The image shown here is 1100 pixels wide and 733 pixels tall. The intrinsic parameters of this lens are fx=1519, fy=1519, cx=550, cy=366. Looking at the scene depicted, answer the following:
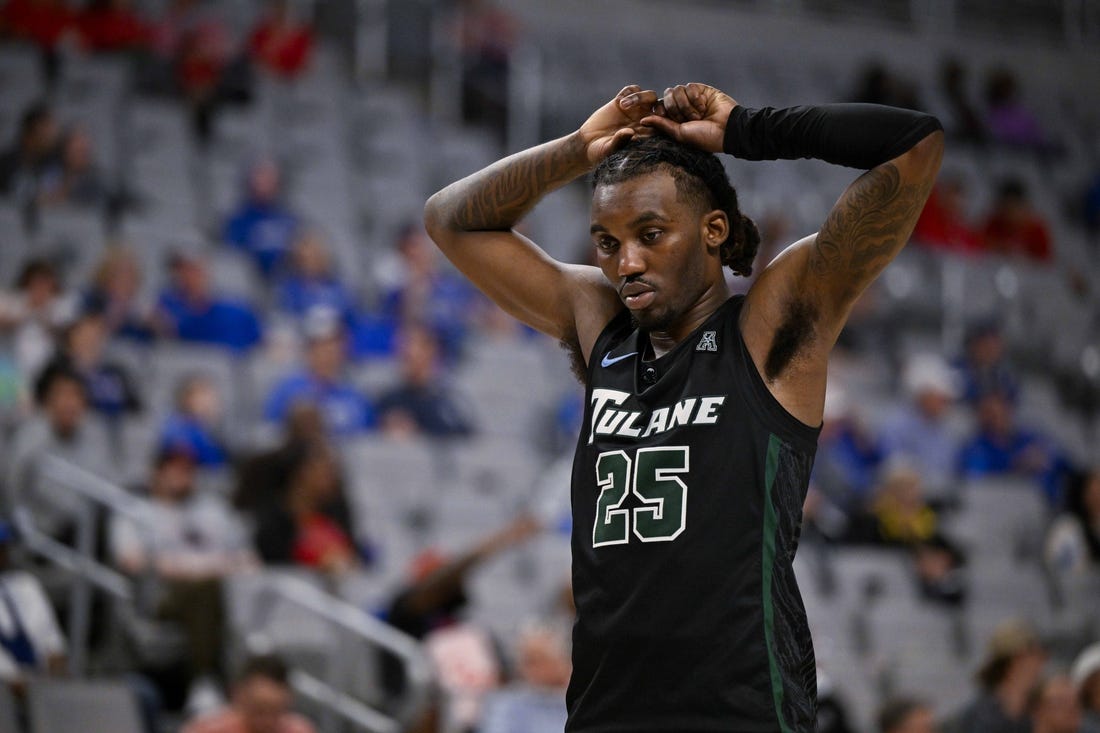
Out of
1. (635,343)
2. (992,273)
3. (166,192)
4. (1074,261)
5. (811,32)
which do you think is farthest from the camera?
(811,32)

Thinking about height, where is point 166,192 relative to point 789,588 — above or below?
above

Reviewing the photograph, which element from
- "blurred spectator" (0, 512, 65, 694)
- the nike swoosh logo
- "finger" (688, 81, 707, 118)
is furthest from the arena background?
"finger" (688, 81, 707, 118)

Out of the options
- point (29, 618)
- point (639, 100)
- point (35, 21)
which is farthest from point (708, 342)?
point (35, 21)

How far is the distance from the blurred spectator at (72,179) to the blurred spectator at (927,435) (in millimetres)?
5947

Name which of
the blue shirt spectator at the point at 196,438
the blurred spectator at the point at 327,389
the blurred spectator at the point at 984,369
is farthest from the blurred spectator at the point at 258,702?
the blurred spectator at the point at 984,369

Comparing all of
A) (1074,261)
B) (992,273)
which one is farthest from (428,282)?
(1074,261)

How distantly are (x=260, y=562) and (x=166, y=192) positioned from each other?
13.6 feet

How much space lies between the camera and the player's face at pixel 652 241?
120 inches

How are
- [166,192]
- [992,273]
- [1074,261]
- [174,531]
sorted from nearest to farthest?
[174,531] → [166,192] → [992,273] → [1074,261]

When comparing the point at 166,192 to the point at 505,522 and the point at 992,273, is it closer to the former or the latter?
the point at 505,522

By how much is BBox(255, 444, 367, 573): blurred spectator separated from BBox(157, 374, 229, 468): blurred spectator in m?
0.70

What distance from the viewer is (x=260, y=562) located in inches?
307

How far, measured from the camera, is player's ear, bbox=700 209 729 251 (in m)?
3.12

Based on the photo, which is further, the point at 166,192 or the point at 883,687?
the point at 166,192
